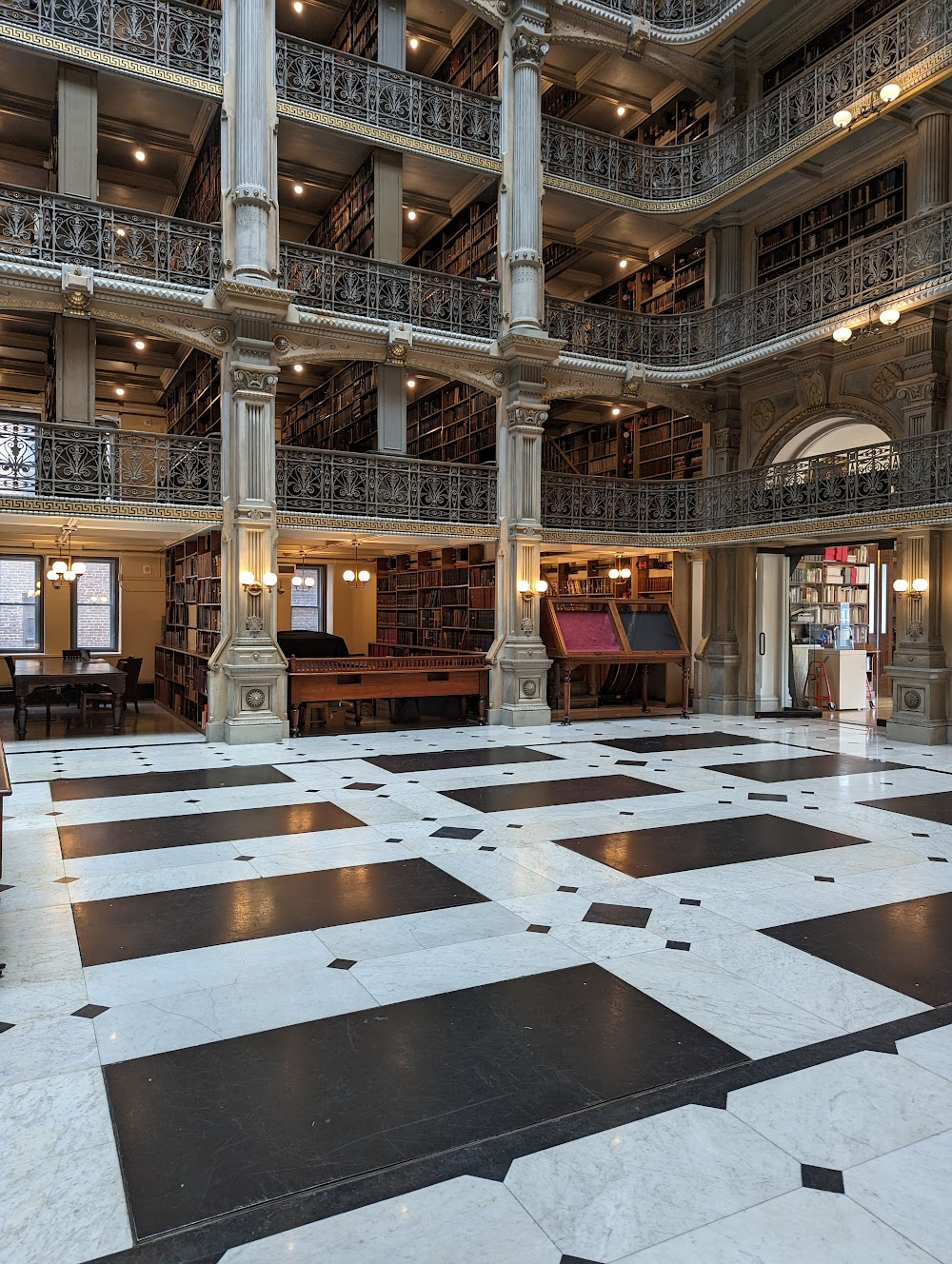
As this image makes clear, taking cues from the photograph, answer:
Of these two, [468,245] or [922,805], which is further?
[468,245]

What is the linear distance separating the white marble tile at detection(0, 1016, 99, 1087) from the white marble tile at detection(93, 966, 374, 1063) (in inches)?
1.9

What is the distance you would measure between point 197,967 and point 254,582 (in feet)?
21.5

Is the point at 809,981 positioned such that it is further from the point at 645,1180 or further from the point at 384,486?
the point at 384,486

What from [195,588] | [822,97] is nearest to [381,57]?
[822,97]

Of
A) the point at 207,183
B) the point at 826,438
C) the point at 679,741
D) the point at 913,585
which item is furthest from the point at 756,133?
the point at 679,741

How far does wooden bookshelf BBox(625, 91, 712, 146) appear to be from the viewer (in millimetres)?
13008

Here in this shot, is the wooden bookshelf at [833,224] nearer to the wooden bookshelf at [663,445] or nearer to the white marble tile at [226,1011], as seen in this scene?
the wooden bookshelf at [663,445]

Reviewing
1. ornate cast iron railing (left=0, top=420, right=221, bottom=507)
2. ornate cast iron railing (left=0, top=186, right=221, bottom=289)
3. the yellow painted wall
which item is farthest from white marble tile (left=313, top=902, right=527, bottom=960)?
the yellow painted wall

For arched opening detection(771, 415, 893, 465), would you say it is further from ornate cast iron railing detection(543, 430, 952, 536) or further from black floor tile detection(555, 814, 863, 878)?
black floor tile detection(555, 814, 863, 878)

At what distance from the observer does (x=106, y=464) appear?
9391 mm

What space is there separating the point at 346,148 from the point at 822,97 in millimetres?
5994

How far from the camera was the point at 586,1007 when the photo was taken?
10.2 ft

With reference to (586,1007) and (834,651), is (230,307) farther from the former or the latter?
(834,651)

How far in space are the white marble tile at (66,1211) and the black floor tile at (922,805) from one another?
5817 millimetres
